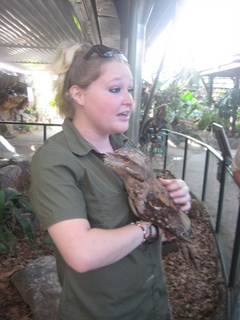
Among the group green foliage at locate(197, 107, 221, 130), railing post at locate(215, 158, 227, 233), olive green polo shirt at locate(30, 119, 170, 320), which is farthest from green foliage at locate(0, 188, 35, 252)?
green foliage at locate(197, 107, 221, 130)

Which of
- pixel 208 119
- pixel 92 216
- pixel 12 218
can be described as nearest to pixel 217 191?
pixel 12 218

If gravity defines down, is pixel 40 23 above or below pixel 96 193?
above

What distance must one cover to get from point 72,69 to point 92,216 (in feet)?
2.11

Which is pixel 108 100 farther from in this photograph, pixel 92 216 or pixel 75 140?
pixel 92 216

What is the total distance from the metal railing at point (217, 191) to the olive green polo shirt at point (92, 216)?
422mm

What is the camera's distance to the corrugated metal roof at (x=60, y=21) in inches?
112

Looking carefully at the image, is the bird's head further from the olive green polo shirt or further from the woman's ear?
the woman's ear

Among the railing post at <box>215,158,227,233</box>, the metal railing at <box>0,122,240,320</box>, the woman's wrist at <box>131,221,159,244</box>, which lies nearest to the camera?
the woman's wrist at <box>131,221,159,244</box>

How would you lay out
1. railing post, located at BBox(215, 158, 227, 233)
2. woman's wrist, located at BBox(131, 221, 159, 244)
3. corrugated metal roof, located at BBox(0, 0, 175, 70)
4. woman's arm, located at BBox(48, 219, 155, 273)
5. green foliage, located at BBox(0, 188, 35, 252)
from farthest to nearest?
railing post, located at BBox(215, 158, 227, 233)
green foliage, located at BBox(0, 188, 35, 252)
corrugated metal roof, located at BBox(0, 0, 175, 70)
woman's wrist, located at BBox(131, 221, 159, 244)
woman's arm, located at BBox(48, 219, 155, 273)

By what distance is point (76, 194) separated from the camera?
40.1 inches

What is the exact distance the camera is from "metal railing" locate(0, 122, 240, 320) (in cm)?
263

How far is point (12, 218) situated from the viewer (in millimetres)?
3520

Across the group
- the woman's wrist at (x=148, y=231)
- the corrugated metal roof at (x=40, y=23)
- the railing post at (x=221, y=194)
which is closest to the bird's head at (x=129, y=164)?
the woman's wrist at (x=148, y=231)

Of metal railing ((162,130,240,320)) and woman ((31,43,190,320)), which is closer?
woman ((31,43,190,320))
